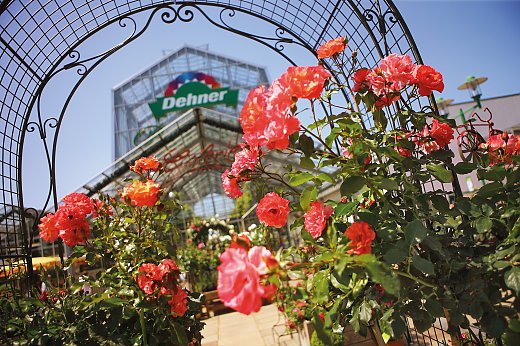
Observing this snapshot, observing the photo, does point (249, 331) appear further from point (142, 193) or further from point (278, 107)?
point (278, 107)

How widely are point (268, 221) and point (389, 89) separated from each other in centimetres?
54

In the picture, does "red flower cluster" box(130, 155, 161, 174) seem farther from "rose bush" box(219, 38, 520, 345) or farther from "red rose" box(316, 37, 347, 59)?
"red rose" box(316, 37, 347, 59)

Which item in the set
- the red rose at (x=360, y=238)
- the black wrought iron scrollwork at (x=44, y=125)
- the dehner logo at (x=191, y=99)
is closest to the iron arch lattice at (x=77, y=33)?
the black wrought iron scrollwork at (x=44, y=125)

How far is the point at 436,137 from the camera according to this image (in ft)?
3.77

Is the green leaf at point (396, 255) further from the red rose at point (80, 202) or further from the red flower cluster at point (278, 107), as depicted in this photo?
the red rose at point (80, 202)

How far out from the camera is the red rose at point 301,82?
2.80 feet

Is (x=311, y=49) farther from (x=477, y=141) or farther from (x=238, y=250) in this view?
(x=238, y=250)

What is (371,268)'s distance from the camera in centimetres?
59

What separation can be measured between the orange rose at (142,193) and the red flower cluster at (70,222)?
20 cm

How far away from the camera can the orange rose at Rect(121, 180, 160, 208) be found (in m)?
1.25

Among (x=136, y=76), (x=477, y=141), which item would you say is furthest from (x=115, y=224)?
(x=136, y=76)

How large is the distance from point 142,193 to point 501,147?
1.23 metres

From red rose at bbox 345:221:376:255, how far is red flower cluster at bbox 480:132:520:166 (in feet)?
2.28

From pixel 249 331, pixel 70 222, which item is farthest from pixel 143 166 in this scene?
pixel 249 331
